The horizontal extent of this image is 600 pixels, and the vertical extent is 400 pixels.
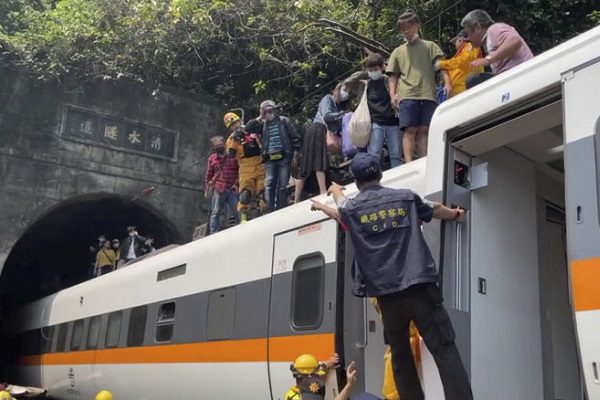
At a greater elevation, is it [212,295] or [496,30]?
[496,30]

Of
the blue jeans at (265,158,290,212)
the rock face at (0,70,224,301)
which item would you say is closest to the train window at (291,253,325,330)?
the blue jeans at (265,158,290,212)

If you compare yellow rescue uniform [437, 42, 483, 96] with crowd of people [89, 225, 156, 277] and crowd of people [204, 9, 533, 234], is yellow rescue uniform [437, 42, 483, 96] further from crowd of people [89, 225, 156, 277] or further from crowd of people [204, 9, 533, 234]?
crowd of people [89, 225, 156, 277]

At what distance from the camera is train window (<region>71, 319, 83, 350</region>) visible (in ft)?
36.0

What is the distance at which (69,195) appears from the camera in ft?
49.3

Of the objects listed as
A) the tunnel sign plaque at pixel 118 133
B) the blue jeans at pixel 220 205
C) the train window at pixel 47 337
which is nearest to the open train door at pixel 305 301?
the blue jeans at pixel 220 205

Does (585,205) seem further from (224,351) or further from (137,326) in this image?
(137,326)

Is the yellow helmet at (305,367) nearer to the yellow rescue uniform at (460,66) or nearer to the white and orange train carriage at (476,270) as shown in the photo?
the white and orange train carriage at (476,270)

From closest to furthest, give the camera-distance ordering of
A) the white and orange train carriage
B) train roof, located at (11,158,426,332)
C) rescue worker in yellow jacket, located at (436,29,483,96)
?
the white and orange train carriage < train roof, located at (11,158,426,332) < rescue worker in yellow jacket, located at (436,29,483,96)

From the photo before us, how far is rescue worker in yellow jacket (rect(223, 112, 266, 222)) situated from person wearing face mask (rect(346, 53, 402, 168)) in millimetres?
2637

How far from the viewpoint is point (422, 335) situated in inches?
146

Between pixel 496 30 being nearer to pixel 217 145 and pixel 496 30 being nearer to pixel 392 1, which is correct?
pixel 217 145

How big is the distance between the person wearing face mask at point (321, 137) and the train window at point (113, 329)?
12.3 feet

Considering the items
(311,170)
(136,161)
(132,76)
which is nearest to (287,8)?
(132,76)

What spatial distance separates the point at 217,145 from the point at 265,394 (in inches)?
193
